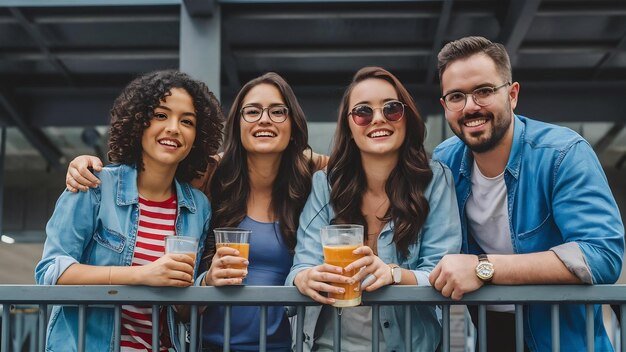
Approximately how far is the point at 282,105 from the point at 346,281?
1.11m

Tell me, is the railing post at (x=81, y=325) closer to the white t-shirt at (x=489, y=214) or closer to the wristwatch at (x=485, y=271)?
the wristwatch at (x=485, y=271)

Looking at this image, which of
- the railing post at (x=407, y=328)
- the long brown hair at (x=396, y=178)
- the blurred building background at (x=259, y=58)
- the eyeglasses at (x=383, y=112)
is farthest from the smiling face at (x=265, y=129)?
the blurred building background at (x=259, y=58)

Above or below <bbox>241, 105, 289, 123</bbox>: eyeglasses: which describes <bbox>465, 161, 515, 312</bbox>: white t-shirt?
below

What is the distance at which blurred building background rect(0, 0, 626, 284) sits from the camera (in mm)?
6926

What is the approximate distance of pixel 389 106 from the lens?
256 centimetres

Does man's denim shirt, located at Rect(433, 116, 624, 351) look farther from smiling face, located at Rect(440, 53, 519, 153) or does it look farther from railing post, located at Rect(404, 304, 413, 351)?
railing post, located at Rect(404, 304, 413, 351)

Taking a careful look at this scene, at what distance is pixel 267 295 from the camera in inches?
83.4

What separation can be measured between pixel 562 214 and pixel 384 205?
669 mm

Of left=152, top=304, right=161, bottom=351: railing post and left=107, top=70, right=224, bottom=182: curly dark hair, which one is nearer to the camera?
left=152, top=304, right=161, bottom=351: railing post

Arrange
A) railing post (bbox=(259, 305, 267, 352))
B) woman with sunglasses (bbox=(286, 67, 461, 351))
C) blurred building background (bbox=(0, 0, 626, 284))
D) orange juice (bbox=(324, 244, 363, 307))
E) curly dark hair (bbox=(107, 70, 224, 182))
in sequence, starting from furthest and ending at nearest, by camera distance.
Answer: blurred building background (bbox=(0, 0, 626, 284)) < curly dark hair (bbox=(107, 70, 224, 182)) < woman with sunglasses (bbox=(286, 67, 461, 351)) < railing post (bbox=(259, 305, 267, 352)) < orange juice (bbox=(324, 244, 363, 307))

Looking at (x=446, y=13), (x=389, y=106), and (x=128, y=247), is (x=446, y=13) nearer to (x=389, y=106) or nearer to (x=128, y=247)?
(x=389, y=106)

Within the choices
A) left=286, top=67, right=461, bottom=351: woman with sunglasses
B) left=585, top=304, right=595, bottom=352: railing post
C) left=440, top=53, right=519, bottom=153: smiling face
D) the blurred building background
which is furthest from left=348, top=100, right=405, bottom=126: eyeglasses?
the blurred building background

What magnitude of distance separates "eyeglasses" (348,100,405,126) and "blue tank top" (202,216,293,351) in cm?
Result: 59

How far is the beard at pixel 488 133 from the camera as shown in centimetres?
251
